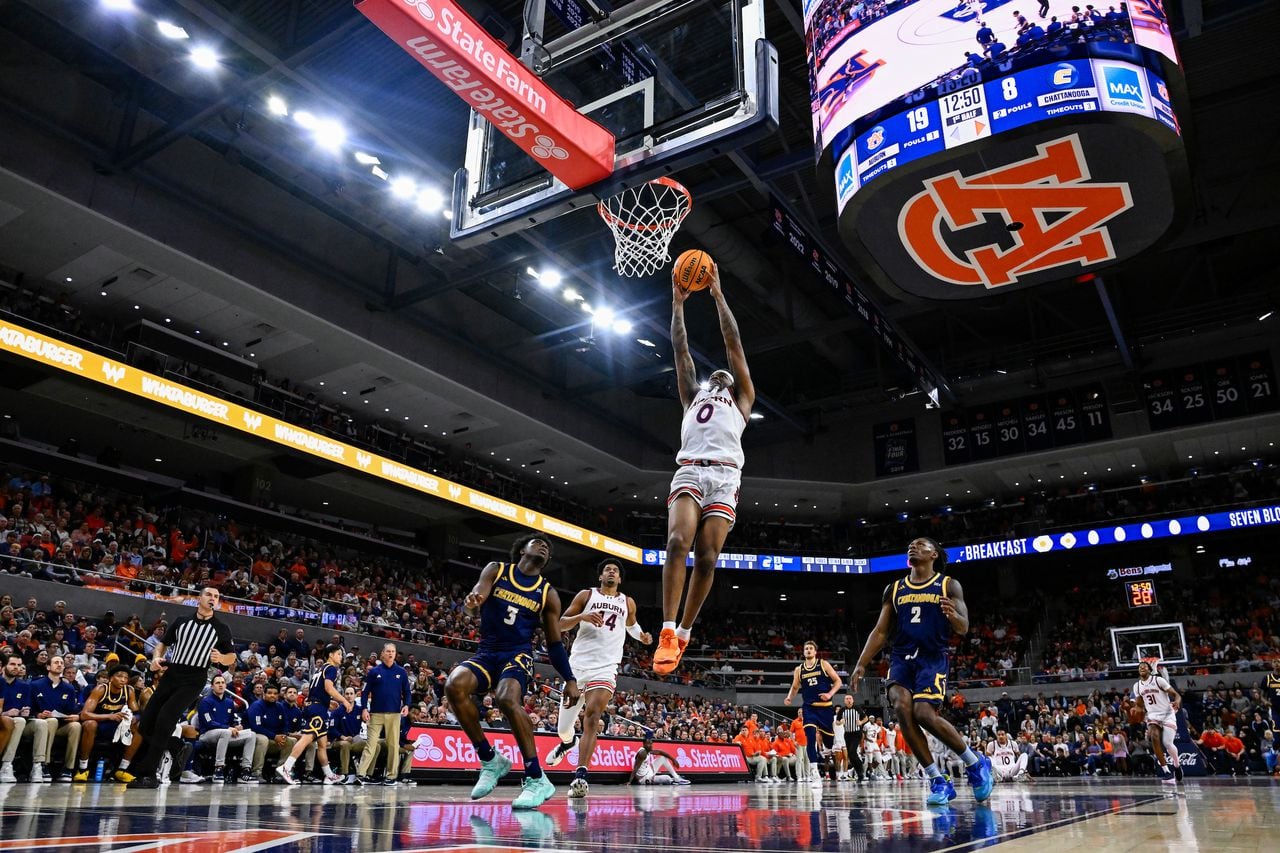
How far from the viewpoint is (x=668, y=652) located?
4660 mm

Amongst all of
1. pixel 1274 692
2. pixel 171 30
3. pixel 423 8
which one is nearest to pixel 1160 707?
pixel 1274 692

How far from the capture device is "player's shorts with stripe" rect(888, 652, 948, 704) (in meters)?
6.04

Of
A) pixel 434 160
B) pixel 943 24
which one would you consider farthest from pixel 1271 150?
pixel 434 160

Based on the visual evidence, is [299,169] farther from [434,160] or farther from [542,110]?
[542,110]

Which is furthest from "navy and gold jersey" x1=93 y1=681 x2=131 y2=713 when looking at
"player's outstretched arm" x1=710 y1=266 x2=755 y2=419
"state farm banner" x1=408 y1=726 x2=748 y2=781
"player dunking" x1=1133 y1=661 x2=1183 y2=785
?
"player dunking" x1=1133 y1=661 x2=1183 y2=785

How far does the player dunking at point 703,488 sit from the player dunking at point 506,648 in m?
1.18

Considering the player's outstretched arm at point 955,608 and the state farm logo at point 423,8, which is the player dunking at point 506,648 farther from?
the state farm logo at point 423,8

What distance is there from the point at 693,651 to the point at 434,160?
23.0 meters

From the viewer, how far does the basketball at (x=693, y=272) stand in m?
4.96

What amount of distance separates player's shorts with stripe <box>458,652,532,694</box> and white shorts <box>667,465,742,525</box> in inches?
66.3

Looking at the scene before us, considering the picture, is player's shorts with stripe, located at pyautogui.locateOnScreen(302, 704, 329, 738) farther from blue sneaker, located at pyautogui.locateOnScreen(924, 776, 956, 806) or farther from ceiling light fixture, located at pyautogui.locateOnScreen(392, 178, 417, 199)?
ceiling light fixture, located at pyautogui.locateOnScreen(392, 178, 417, 199)

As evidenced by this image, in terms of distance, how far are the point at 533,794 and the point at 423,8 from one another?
5.57 m

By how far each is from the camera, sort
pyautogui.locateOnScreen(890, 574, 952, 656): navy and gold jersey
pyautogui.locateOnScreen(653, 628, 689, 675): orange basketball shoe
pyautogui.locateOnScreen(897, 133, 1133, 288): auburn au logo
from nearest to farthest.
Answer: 1. pyautogui.locateOnScreen(653, 628, 689, 675): orange basketball shoe
2. pyautogui.locateOnScreen(890, 574, 952, 656): navy and gold jersey
3. pyautogui.locateOnScreen(897, 133, 1133, 288): auburn au logo

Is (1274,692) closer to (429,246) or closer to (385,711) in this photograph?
(385,711)
